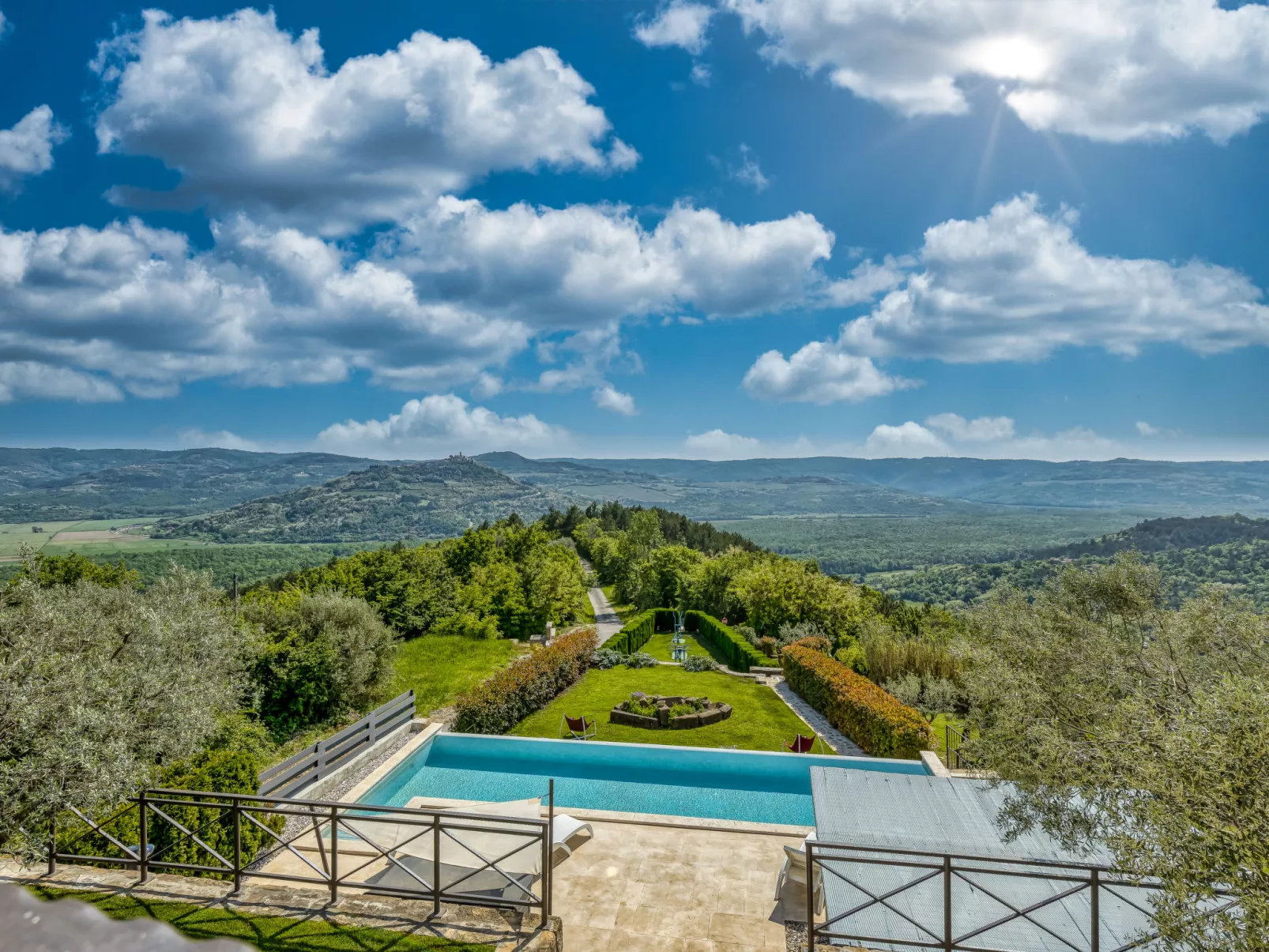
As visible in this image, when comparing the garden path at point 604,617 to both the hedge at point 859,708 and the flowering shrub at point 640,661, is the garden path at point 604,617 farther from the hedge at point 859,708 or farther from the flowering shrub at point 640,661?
the hedge at point 859,708

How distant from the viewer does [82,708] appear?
22.4 feet

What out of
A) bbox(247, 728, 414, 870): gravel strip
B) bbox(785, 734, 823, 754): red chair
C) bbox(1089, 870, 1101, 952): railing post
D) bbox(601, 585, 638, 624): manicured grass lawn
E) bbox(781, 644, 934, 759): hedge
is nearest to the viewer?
bbox(1089, 870, 1101, 952): railing post

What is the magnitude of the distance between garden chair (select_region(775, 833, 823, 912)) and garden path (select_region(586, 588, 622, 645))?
20.8 metres

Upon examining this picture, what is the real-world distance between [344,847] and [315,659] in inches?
280

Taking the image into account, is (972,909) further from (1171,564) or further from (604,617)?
(1171,564)

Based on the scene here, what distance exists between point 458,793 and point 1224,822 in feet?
42.9

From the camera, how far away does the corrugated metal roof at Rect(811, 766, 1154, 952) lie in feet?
23.0

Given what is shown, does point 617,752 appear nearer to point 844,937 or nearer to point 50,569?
point 844,937

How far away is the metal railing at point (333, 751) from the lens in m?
12.6

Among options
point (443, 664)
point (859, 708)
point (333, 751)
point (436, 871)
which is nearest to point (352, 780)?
point (333, 751)

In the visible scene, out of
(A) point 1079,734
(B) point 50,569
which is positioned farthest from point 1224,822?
(B) point 50,569

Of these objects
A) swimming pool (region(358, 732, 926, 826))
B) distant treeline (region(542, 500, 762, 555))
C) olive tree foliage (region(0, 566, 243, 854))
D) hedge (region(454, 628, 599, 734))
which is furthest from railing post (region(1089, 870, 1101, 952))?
distant treeline (region(542, 500, 762, 555))

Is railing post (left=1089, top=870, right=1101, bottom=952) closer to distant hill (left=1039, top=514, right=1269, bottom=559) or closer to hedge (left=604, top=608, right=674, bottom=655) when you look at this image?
hedge (left=604, top=608, right=674, bottom=655)

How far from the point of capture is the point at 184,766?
35.7ft
